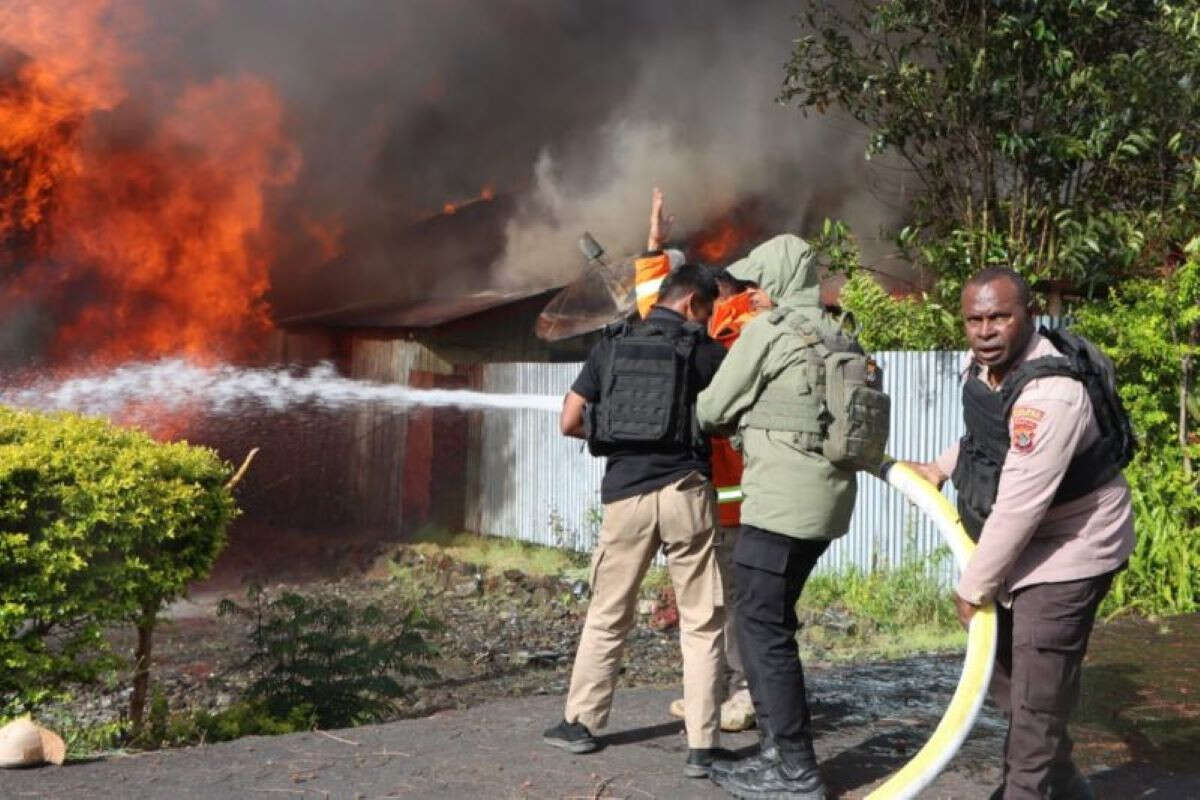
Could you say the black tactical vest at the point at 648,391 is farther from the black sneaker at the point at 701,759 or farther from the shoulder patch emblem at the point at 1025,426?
the shoulder patch emblem at the point at 1025,426

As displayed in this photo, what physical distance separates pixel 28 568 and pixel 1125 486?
4.17m

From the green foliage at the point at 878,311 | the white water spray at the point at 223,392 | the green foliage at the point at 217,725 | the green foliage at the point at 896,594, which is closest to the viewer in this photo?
the green foliage at the point at 217,725

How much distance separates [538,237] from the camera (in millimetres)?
18078

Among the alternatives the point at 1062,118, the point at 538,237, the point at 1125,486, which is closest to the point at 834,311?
the point at 1062,118

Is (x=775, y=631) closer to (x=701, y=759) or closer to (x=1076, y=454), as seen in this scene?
(x=701, y=759)

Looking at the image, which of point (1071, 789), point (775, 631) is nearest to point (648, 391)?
point (775, 631)

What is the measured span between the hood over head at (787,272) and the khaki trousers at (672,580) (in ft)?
2.49

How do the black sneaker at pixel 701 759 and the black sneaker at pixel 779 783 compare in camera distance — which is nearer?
the black sneaker at pixel 779 783

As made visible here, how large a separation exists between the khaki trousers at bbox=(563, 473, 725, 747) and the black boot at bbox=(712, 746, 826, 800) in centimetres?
33

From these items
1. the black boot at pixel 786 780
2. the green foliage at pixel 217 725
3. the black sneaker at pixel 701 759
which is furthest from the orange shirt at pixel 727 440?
the green foliage at pixel 217 725

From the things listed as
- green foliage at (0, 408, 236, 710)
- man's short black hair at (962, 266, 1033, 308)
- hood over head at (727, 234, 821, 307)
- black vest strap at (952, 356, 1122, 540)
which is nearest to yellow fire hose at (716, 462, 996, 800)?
black vest strap at (952, 356, 1122, 540)

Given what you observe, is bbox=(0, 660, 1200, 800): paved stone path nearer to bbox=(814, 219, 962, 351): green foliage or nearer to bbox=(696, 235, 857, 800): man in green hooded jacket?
bbox=(696, 235, 857, 800): man in green hooded jacket

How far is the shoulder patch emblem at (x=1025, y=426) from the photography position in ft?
10.8

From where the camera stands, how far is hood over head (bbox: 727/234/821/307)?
429 centimetres
